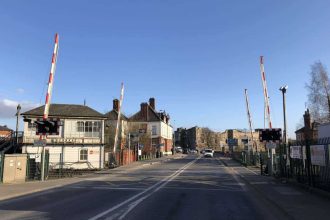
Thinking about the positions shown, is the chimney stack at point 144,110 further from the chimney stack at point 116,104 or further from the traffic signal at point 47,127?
the traffic signal at point 47,127

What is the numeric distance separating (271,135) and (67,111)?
3407 cm

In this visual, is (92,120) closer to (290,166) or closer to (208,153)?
(290,166)

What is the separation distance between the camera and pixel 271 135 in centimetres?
2705

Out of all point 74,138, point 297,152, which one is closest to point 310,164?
point 297,152

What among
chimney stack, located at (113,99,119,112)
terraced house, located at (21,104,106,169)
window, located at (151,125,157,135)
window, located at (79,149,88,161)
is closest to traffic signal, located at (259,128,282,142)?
terraced house, located at (21,104,106,169)

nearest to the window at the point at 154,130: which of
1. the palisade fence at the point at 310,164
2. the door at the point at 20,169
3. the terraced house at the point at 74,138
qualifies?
the terraced house at the point at 74,138

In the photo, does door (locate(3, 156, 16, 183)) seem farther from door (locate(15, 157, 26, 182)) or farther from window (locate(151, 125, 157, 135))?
window (locate(151, 125, 157, 135))

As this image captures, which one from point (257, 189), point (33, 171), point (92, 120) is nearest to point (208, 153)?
point (92, 120)

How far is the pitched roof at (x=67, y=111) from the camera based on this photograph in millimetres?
53744

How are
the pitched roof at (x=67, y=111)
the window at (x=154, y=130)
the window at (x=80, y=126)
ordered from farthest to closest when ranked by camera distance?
the window at (x=154, y=130) → the window at (x=80, y=126) → the pitched roof at (x=67, y=111)

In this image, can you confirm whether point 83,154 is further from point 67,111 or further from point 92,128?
point 67,111

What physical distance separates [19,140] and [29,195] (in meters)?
37.7

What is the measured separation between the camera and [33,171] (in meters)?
28.7

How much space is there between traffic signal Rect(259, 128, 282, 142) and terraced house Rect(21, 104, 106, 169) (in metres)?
29.6
